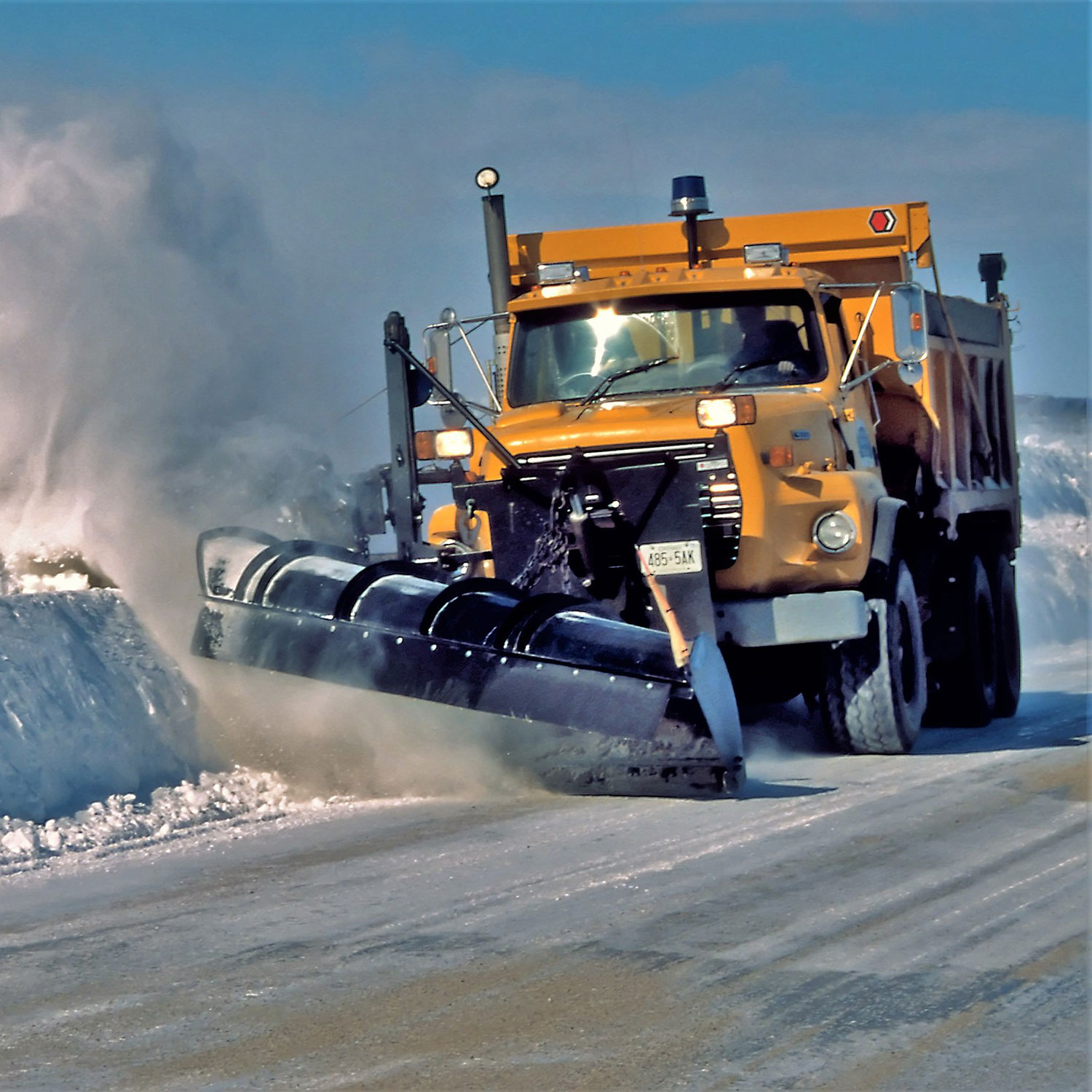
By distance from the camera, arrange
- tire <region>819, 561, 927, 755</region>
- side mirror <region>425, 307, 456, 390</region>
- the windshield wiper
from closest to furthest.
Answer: the windshield wiper → tire <region>819, 561, 927, 755</region> → side mirror <region>425, 307, 456, 390</region>

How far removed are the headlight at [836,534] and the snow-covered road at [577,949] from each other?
1.44 metres

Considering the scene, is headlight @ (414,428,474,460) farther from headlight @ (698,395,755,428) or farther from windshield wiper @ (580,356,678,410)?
headlight @ (698,395,755,428)

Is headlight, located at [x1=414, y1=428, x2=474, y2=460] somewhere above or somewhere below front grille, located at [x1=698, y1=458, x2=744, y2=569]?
above

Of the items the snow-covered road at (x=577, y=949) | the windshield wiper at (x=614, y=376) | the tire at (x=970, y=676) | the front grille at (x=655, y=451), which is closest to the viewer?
the snow-covered road at (x=577, y=949)

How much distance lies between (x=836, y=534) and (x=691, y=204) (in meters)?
2.69

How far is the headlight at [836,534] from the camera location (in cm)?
919

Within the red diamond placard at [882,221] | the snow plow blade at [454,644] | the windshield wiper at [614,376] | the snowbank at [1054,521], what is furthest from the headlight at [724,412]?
the snowbank at [1054,521]

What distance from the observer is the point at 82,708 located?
342 inches

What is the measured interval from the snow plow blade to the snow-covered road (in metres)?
0.44

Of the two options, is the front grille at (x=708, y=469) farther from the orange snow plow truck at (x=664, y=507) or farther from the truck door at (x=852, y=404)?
the truck door at (x=852, y=404)

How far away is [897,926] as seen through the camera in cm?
543

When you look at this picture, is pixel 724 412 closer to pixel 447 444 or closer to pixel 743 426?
pixel 743 426

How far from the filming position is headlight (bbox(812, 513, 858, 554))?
9188mm

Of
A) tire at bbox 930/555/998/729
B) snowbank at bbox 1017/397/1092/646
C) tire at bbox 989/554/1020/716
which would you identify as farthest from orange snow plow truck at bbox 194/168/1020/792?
snowbank at bbox 1017/397/1092/646
